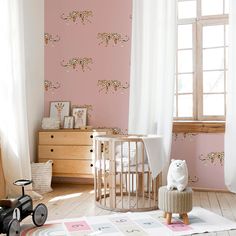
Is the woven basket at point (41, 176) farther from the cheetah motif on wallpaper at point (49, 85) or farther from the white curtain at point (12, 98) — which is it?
the cheetah motif on wallpaper at point (49, 85)

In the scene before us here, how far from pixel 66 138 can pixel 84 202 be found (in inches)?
36.0

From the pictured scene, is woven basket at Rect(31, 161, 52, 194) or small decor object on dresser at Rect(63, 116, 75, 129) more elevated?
small decor object on dresser at Rect(63, 116, 75, 129)

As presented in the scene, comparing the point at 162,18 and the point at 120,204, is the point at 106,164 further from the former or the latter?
the point at 162,18

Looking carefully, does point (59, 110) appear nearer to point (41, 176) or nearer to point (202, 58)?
point (41, 176)

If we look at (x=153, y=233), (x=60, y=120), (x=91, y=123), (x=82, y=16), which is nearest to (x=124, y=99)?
(x=91, y=123)

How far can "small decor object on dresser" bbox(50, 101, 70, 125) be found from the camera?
438 cm

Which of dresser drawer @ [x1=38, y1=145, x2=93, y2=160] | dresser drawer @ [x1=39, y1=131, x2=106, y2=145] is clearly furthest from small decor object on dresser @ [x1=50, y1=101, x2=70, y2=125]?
dresser drawer @ [x1=38, y1=145, x2=93, y2=160]

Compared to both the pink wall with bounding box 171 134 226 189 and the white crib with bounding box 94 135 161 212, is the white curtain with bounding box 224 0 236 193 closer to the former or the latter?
the pink wall with bounding box 171 134 226 189

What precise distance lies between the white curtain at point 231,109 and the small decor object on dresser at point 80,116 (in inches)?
65.5

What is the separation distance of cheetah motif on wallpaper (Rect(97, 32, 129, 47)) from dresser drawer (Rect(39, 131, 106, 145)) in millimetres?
1121

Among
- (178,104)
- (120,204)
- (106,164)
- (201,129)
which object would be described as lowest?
(120,204)

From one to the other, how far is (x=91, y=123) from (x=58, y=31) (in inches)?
48.4

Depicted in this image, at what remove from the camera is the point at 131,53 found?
13.2 ft

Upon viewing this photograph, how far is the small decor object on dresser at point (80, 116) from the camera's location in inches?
169
